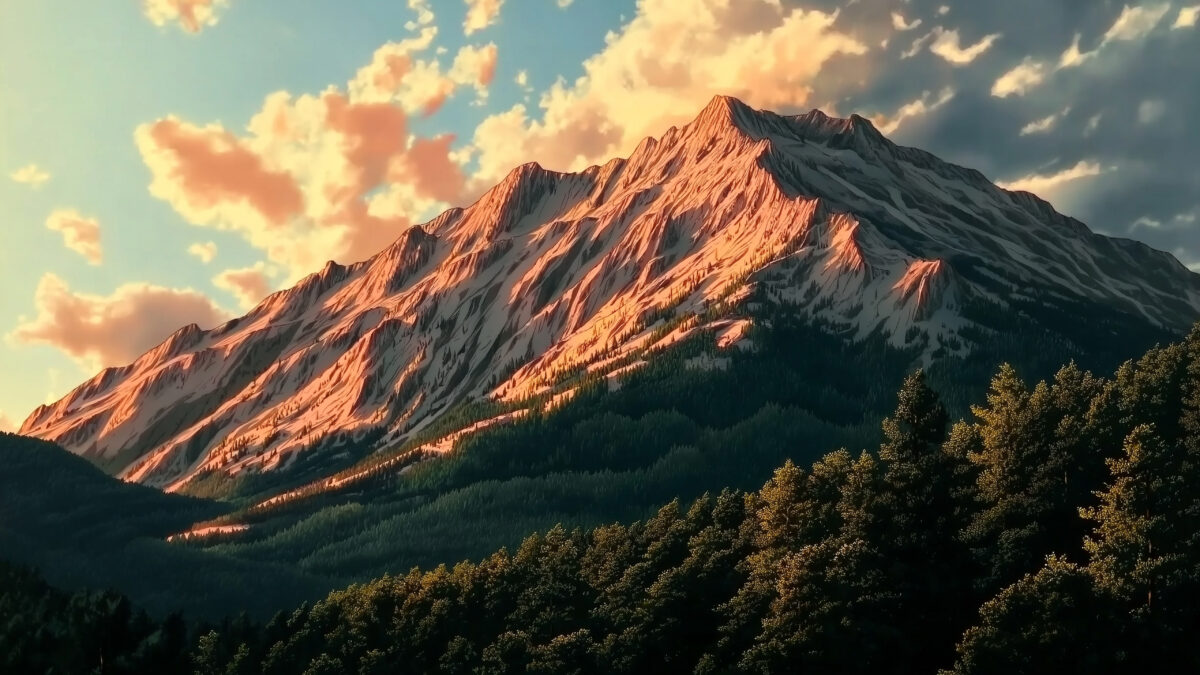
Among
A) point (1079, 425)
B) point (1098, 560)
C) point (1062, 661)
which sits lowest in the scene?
point (1062, 661)

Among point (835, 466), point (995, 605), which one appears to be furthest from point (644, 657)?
point (995, 605)

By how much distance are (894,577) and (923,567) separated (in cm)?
436

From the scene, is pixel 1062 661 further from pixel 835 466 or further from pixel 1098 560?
pixel 835 466

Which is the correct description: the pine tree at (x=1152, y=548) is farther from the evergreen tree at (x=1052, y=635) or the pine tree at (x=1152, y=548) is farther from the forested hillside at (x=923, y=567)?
the evergreen tree at (x=1052, y=635)

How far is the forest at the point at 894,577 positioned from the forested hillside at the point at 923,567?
0.19 metres

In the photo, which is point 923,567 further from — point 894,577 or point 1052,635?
point 1052,635

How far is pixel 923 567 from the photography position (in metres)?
107

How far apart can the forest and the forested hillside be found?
0.63 ft

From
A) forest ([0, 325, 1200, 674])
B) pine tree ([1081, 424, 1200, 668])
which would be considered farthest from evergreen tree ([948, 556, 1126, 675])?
pine tree ([1081, 424, 1200, 668])

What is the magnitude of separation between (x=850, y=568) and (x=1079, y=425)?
86.0 feet

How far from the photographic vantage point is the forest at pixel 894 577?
90.8m

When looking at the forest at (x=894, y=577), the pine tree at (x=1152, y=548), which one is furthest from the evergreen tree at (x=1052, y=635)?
the pine tree at (x=1152, y=548)

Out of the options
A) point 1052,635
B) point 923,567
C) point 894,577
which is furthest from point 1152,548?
point 894,577

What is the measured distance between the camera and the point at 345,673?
473 ft
